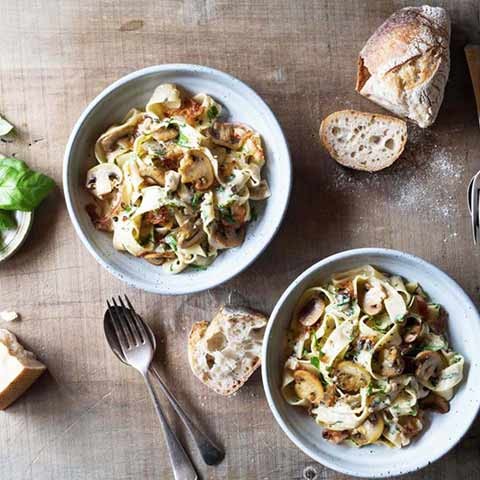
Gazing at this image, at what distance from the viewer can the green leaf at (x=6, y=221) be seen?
133 inches

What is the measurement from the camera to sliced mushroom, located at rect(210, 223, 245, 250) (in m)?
3.22

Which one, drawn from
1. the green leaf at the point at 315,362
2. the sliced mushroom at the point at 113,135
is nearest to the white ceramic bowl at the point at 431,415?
the green leaf at the point at 315,362

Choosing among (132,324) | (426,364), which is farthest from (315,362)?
(132,324)

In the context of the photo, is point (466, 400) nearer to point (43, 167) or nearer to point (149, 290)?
point (149, 290)

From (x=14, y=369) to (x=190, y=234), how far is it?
3.25 ft

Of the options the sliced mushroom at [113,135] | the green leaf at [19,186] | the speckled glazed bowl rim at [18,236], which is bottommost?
the speckled glazed bowl rim at [18,236]

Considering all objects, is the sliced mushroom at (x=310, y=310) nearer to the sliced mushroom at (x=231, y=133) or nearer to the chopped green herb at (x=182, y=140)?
the sliced mushroom at (x=231, y=133)

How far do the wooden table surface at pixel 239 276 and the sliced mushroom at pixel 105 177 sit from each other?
11.1 inches

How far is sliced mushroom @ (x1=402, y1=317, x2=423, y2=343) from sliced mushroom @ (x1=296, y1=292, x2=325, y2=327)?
14.1 inches

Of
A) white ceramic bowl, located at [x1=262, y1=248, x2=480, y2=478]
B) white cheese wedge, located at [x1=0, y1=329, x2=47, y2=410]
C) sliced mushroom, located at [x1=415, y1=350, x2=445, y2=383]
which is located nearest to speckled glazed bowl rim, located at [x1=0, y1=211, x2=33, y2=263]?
white cheese wedge, located at [x1=0, y1=329, x2=47, y2=410]

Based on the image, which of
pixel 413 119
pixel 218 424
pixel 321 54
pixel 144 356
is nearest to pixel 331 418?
pixel 218 424

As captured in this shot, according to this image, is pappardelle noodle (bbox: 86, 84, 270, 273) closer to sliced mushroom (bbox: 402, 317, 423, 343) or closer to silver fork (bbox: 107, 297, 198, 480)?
silver fork (bbox: 107, 297, 198, 480)

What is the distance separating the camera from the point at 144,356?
134 inches

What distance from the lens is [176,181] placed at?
10.3 feet
